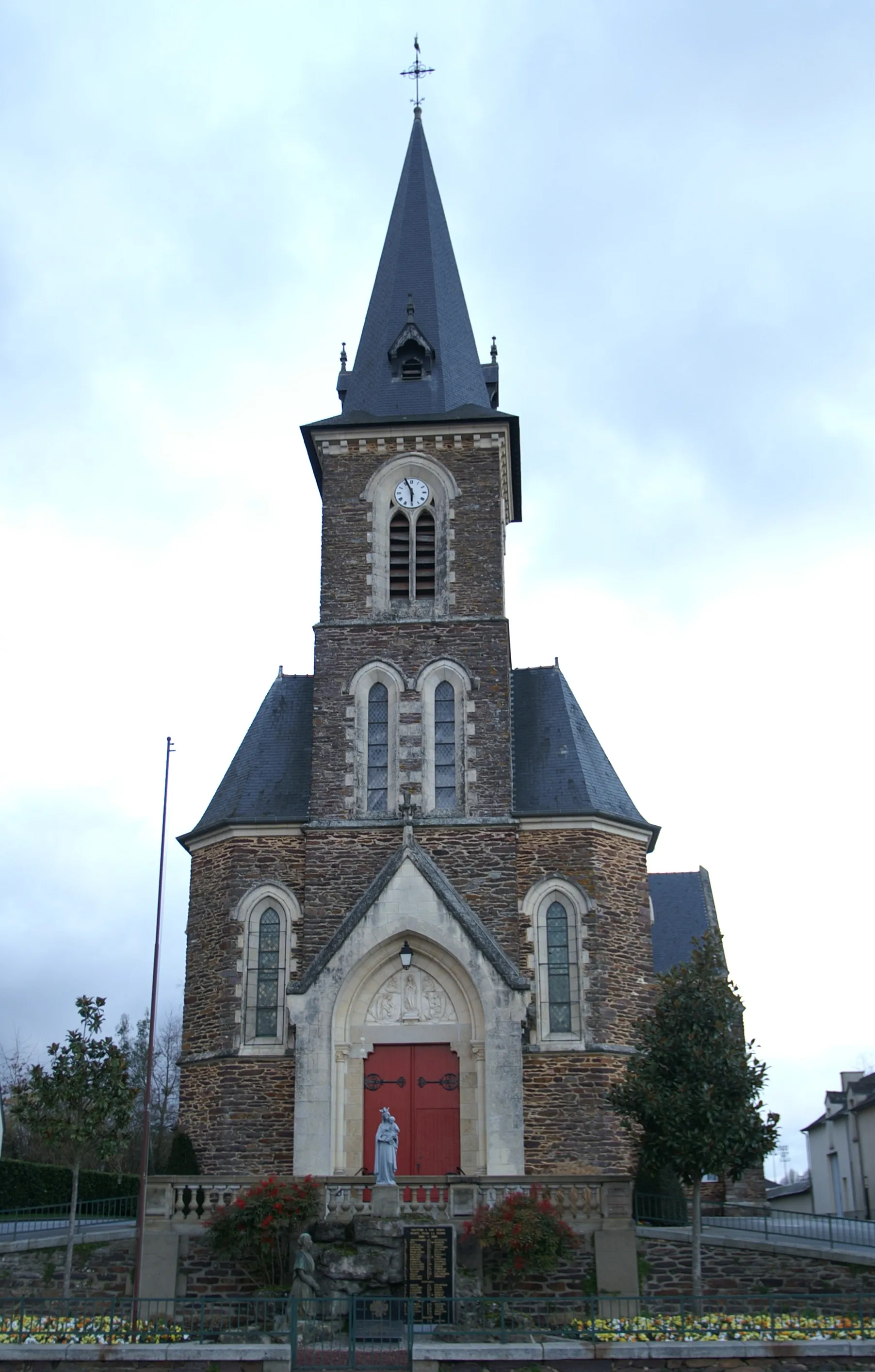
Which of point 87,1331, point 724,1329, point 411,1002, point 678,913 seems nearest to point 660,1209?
point 411,1002

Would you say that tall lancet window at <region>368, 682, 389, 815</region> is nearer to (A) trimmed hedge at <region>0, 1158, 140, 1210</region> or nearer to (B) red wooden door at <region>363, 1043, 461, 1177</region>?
(B) red wooden door at <region>363, 1043, 461, 1177</region>

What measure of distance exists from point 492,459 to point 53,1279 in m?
17.9

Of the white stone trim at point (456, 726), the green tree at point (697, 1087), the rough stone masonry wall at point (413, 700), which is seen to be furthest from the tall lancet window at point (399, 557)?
the green tree at point (697, 1087)

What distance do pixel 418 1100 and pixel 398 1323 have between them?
25.3 ft

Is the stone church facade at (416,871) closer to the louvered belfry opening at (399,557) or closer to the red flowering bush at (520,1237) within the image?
the louvered belfry opening at (399,557)

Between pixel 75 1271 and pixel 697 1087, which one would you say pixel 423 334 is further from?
pixel 75 1271

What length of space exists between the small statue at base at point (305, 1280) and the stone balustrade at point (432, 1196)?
1570 mm

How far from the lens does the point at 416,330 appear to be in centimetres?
3067

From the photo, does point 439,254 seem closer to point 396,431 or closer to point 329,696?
point 396,431

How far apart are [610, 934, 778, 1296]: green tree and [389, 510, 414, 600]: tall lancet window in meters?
11.0

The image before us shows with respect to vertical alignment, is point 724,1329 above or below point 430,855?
below

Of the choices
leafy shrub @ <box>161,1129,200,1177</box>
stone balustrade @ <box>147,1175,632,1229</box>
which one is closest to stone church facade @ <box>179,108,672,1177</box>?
leafy shrub @ <box>161,1129,200,1177</box>

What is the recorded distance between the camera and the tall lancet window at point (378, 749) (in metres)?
26.4

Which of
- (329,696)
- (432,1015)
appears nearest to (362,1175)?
(432,1015)
